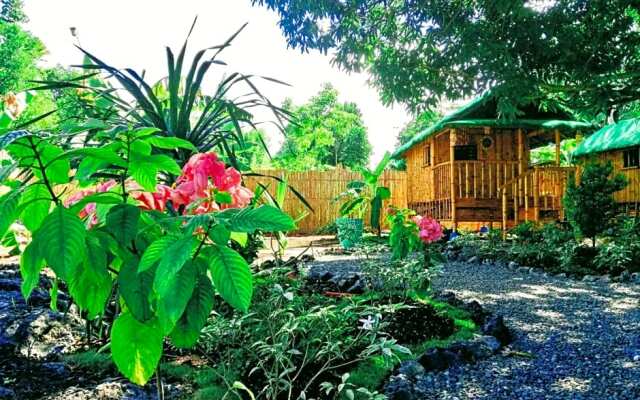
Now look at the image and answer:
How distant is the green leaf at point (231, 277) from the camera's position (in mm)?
686

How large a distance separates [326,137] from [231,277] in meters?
23.4

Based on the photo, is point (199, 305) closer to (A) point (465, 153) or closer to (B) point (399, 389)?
(B) point (399, 389)

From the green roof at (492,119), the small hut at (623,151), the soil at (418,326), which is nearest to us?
the soil at (418,326)

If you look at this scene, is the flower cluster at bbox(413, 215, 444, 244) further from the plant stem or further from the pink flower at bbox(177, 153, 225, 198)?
the plant stem

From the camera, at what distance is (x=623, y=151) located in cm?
1545

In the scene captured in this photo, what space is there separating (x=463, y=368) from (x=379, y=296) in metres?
1.26

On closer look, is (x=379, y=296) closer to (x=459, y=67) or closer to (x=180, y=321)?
(x=180, y=321)

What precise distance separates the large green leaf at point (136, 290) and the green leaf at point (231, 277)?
131 mm

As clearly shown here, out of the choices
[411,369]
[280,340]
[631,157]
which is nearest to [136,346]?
[280,340]

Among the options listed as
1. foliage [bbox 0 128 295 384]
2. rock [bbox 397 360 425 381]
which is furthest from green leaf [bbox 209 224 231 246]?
rock [bbox 397 360 425 381]

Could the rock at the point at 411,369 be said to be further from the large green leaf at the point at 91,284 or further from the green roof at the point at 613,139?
the green roof at the point at 613,139

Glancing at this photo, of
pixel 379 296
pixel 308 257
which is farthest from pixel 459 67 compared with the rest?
Answer: pixel 379 296

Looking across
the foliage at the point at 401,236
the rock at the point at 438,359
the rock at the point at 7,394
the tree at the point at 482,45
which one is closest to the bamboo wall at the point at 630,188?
the tree at the point at 482,45

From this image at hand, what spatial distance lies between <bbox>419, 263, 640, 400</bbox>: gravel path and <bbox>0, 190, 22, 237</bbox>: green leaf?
2.01 m
